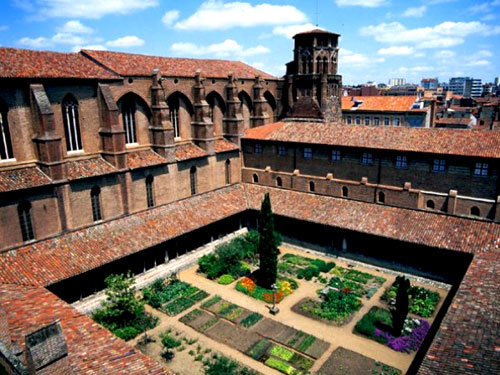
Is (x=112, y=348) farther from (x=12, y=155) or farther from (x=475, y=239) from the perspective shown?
(x=475, y=239)

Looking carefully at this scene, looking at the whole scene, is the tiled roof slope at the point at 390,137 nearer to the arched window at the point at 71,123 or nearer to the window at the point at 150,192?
the window at the point at 150,192

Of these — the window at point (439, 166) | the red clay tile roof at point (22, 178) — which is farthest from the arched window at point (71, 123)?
the window at point (439, 166)

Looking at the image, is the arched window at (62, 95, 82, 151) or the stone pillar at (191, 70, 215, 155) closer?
the arched window at (62, 95, 82, 151)

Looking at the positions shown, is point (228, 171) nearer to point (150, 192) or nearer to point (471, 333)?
point (150, 192)

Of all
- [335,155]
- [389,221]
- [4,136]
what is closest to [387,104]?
[335,155]

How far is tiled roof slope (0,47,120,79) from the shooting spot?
31641 millimetres

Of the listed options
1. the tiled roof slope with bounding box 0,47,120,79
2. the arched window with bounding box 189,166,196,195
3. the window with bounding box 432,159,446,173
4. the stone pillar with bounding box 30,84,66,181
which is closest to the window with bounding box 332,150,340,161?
the window with bounding box 432,159,446,173

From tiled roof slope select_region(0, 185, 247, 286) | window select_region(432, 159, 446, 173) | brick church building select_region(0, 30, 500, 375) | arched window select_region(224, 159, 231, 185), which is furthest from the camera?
arched window select_region(224, 159, 231, 185)

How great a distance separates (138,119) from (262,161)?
16540 mm

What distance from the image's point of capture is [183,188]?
44.6 meters

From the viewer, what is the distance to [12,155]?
3228 centimetres

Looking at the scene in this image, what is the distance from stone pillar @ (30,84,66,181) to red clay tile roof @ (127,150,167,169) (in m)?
7.20

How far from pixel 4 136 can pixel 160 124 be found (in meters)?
14.2

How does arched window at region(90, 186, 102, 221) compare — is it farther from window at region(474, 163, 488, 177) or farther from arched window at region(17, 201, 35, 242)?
window at region(474, 163, 488, 177)
